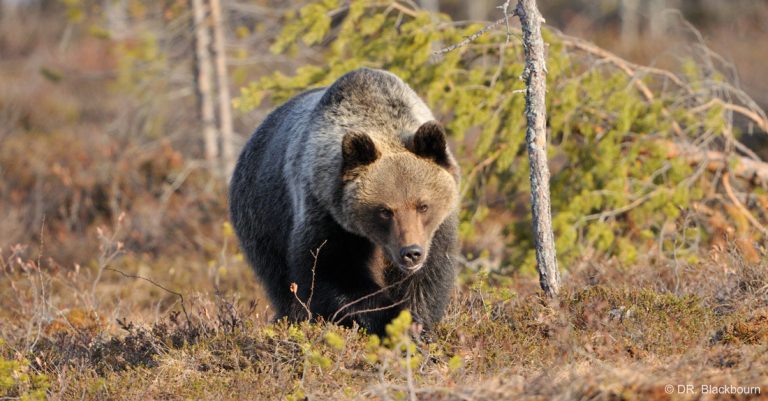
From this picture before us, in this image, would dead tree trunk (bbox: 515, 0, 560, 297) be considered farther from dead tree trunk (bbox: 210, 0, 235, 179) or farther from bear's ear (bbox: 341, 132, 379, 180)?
dead tree trunk (bbox: 210, 0, 235, 179)

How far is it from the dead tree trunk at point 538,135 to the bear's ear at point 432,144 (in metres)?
0.62

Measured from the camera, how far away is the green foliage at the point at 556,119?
8.31 metres

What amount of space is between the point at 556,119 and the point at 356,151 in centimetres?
331

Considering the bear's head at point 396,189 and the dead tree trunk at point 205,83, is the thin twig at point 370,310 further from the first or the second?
the dead tree trunk at point 205,83

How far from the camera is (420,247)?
18.0 feet

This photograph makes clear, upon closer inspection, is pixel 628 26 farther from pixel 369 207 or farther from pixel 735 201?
pixel 369 207

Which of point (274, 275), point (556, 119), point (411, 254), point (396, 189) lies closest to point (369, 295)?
point (411, 254)

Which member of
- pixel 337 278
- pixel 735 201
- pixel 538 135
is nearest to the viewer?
pixel 337 278

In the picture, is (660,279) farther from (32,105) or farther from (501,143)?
(32,105)

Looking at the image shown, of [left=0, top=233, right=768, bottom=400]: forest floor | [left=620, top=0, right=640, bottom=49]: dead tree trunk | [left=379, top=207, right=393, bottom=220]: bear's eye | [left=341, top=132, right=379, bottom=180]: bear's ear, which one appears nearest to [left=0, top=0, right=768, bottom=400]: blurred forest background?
[left=0, top=233, right=768, bottom=400]: forest floor

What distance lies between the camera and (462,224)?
8.84 meters

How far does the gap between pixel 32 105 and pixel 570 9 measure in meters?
23.2

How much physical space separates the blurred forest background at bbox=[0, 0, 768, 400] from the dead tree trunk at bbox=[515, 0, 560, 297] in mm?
210

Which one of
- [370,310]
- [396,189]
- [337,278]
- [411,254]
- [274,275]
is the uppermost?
[396,189]
